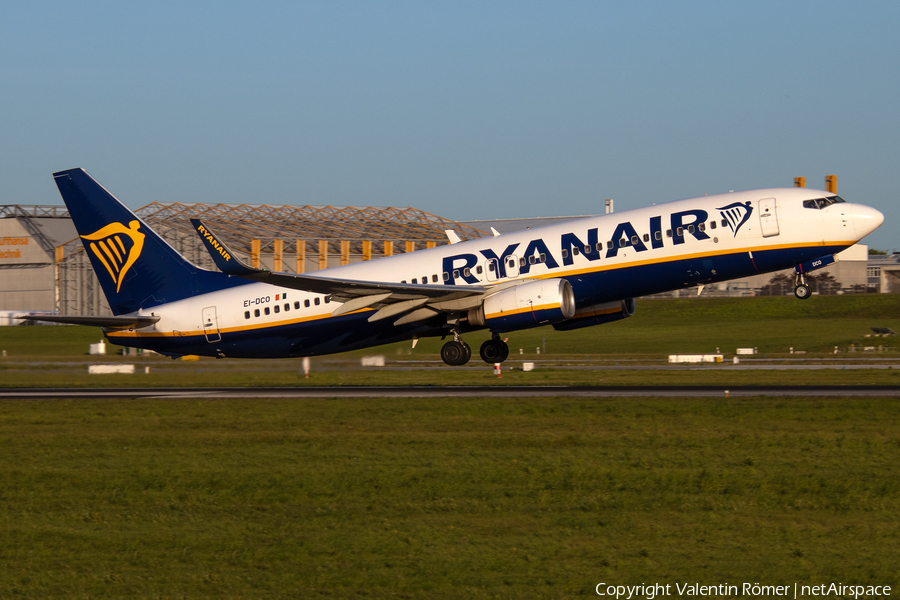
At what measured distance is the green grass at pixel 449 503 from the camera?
1078cm

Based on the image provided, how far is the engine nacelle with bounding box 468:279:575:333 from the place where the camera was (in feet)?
94.9

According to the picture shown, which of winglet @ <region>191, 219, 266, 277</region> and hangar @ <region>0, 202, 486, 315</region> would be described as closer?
winglet @ <region>191, 219, 266, 277</region>

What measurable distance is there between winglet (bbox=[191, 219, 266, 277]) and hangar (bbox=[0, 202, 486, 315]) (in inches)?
1905

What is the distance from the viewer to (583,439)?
1973cm

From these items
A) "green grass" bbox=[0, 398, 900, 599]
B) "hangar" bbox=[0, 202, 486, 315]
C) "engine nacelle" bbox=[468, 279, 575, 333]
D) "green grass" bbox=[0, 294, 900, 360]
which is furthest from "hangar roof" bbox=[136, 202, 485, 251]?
"green grass" bbox=[0, 398, 900, 599]

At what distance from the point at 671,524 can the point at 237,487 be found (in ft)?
24.8

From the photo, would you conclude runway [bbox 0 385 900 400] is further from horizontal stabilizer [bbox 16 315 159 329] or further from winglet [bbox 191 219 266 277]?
winglet [bbox 191 219 266 277]

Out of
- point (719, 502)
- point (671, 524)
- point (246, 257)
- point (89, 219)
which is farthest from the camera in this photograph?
point (246, 257)

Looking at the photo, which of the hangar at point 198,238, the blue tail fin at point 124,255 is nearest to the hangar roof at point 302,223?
the hangar at point 198,238

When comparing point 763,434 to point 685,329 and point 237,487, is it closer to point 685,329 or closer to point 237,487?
point 237,487

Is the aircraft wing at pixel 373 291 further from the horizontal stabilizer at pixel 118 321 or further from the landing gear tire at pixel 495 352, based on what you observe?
the horizontal stabilizer at pixel 118 321

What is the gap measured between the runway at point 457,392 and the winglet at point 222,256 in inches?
212

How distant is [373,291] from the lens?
30.2 metres

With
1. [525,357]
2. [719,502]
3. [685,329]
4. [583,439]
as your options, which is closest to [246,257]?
[525,357]
